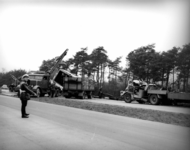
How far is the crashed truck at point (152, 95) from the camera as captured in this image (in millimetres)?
16572

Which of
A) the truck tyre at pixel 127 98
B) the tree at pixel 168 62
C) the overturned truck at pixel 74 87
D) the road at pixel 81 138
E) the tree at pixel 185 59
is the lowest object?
the road at pixel 81 138

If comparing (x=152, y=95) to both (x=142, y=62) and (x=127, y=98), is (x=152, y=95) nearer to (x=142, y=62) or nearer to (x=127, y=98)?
(x=127, y=98)

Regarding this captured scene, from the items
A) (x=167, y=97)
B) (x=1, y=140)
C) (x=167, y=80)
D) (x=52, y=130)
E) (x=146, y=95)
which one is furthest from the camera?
(x=167, y=80)

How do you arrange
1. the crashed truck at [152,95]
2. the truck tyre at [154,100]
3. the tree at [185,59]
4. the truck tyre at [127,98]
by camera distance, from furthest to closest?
the truck tyre at [127,98] → the truck tyre at [154,100] → the crashed truck at [152,95] → the tree at [185,59]

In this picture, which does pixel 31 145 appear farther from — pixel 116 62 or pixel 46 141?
pixel 116 62

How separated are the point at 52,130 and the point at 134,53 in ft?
97.0

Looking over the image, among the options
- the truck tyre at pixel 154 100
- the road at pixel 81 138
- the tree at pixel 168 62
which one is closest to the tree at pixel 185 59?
the road at pixel 81 138

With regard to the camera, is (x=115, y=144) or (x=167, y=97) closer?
(x=115, y=144)

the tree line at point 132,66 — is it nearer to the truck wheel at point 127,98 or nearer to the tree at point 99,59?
the tree at point 99,59

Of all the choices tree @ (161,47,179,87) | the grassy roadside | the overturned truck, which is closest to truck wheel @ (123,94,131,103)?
the overturned truck

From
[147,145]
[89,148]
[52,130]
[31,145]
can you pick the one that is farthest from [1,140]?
[147,145]

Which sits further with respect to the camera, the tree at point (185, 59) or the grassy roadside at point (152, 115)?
the grassy roadside at point (152, 115)

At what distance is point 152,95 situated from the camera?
18.5 m

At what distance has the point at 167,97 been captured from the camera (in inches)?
687
